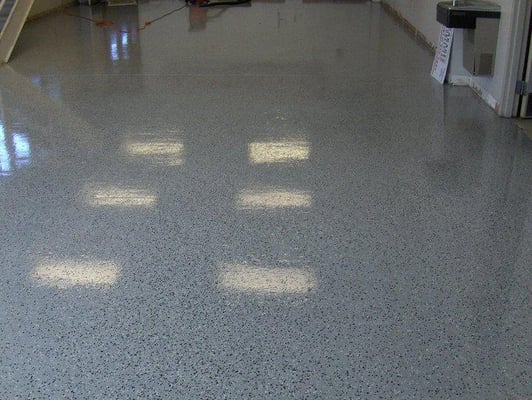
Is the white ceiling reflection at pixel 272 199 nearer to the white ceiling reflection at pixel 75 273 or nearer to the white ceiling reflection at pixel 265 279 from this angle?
the white ceiling reflection at pixel 265 279

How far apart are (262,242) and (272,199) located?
540 millimetres

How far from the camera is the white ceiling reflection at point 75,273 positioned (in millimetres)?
2689

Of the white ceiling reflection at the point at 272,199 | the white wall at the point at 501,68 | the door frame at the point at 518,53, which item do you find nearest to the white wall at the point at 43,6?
the white wall at the point at 501,68

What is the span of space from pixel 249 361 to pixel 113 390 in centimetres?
46

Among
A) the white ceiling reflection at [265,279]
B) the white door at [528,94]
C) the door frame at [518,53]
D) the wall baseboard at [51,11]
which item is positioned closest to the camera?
the white ceiling reflection at [265,279]

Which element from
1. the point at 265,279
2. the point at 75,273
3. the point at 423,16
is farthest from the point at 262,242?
the point at 423,16

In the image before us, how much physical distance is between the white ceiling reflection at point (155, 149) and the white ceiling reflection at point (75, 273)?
52.8 inches

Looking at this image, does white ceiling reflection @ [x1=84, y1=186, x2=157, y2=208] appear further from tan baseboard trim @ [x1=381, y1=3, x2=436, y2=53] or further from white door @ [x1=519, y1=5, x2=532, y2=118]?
tan baseboard trim @ [x1=381, y1=3, x2=436, y2=53]

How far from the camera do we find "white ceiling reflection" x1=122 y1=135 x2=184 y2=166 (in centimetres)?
415

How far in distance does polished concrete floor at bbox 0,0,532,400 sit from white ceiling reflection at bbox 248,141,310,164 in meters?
0.02

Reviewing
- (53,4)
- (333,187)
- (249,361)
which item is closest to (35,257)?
(249,361)

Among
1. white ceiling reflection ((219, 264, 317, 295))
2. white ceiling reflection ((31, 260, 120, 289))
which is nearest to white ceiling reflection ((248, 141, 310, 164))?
white ceiling reflection ((219, 264, 317, 295))

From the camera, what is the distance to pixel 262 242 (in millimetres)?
3055

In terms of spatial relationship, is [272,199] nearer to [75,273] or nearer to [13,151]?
[75,273]
